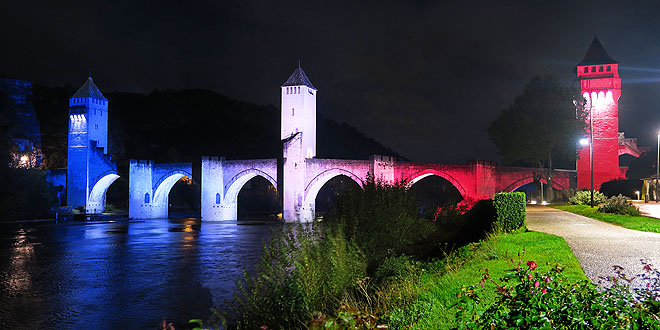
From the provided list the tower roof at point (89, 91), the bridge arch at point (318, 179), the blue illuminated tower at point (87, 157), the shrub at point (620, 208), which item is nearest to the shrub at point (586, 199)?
the shrub at point (620, 208)

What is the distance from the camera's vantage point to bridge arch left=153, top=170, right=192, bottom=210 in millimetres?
44438

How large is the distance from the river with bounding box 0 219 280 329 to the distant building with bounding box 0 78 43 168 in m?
31.4

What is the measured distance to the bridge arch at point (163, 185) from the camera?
1750 inches

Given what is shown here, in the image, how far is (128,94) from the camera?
320ft

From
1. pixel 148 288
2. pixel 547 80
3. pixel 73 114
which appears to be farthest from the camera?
pixel 73 114

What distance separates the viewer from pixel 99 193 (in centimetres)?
5012

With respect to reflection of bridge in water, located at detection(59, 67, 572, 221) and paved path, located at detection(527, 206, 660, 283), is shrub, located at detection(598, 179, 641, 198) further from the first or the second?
paved path, located at detection(527, 206, 660, 283)

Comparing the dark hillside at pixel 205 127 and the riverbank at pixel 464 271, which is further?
the dark hillside at pixel 205 127

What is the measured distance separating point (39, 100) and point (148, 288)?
71.4 metres

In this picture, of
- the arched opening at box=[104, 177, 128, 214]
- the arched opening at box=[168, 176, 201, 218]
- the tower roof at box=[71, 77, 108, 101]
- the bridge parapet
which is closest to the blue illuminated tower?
the tower roof at box=[71, 77, 108, 101]

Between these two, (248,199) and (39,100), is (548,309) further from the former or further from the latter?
(39,100)

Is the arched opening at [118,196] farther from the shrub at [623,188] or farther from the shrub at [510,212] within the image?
the shrub at [510,212]

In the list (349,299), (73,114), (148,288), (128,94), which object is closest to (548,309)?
(349,299)

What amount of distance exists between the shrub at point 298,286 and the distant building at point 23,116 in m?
51.2
